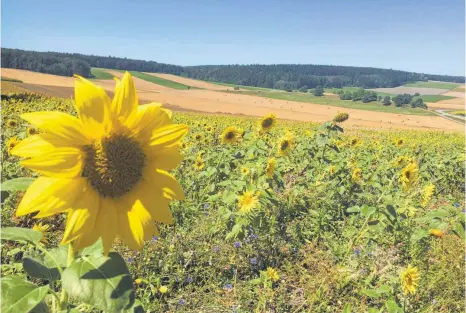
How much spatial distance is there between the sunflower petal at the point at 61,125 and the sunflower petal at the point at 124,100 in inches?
4.1

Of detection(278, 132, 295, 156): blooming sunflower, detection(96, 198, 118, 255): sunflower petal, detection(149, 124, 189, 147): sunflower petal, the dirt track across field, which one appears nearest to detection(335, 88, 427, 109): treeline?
the dirt track across field

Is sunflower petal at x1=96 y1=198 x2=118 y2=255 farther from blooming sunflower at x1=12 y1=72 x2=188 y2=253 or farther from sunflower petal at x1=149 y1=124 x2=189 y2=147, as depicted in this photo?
sunflower petal at x1=149 y1=124 x2=189 y2=147

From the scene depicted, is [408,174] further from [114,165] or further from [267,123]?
[114,165]

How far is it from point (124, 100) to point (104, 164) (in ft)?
0.64

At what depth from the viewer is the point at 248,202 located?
3.56 m

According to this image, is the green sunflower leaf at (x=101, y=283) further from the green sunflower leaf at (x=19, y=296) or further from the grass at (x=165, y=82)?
the grass at (x=165, y=82)

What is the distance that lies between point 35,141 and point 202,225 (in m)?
3.33

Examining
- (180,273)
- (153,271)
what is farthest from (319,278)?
(153,271)

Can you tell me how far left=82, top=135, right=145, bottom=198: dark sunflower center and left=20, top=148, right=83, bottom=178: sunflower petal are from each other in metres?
0.04

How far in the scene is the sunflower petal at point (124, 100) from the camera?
1000mm

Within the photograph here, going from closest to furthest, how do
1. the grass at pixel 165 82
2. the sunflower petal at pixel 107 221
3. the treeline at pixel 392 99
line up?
1. the sunflower petal at pixel 107 221
2. the treeline at pixel 392 99
3. the grass at pixel 165 82

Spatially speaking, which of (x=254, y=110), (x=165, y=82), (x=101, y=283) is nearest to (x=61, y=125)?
(x=101, y=283)

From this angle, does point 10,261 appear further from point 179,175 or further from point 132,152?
point 179,175

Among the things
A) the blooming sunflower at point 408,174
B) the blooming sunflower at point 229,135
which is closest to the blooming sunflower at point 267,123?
the blooming sunflower at point 229,135
